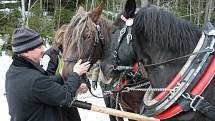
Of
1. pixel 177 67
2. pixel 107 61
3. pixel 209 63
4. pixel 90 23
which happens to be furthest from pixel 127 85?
pixel 209 63

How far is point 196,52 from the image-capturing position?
2.51m

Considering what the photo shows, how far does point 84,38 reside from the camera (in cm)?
322

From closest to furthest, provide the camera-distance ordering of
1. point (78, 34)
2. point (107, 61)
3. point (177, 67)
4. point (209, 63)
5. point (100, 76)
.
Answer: point (209, 63) < point (177, 67) < point (78, 34) < point (107, 61) < point (100, 76)

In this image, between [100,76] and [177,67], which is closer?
[177,67]

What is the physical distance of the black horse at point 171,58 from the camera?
8.04 ft

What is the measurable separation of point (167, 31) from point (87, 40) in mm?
867

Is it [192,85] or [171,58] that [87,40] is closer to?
[171,58]

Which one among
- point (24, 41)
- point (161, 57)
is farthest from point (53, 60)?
point (161, 57)

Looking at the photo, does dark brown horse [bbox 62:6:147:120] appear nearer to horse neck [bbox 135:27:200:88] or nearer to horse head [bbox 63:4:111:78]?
horse head [bbox 63:4:111:78]

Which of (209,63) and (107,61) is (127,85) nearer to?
(107,61)

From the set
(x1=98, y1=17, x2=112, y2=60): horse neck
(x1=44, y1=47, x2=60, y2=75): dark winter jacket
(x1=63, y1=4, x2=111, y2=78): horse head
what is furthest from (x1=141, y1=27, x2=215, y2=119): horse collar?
(x1=44, y1=47, x2=60, y2=75): dark winter jacket

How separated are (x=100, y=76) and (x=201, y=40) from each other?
150cm

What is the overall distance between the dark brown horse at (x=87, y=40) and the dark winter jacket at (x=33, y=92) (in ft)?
1.60

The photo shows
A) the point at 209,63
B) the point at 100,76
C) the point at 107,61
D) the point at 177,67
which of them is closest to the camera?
the point at 209,63
